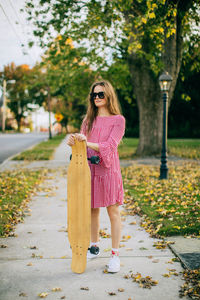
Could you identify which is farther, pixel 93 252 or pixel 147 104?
pixel 147 104

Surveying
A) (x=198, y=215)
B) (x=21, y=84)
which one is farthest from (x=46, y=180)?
(x=21, y=84)

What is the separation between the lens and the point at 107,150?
346 centimetres

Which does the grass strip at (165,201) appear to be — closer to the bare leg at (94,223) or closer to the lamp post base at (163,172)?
the lamp post base at (163,172)

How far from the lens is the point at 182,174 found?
10141mm

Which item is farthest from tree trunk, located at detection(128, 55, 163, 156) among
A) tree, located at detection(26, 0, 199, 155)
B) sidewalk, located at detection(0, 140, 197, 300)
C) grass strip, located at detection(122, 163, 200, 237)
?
sidewalk, located at detection(0, 140, 197, 300)

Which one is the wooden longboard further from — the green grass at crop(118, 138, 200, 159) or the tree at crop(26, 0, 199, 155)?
the green grass at crop(118, 138, 200, 159)

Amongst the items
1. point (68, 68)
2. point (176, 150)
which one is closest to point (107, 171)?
point (68, 68)

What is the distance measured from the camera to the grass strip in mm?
4980

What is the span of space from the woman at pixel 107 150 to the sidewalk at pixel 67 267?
296mm

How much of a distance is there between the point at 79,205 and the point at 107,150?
653 millimetres

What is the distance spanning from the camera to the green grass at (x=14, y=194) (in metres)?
5.40

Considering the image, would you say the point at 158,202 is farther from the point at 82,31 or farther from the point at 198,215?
the point at 82,31

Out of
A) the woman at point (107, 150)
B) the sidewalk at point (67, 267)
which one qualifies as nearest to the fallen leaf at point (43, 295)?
the sidewalk at point (67, 267)

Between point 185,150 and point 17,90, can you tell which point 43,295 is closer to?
point 185,150
